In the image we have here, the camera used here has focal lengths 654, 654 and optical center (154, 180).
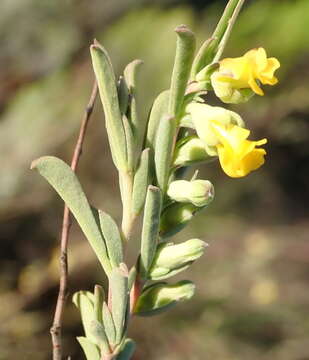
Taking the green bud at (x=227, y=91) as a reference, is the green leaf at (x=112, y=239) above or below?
below

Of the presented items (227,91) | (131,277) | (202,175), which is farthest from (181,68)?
(202,175)

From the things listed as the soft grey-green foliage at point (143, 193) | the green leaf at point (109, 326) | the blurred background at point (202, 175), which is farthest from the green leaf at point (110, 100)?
the blurred background at point (202, 175)

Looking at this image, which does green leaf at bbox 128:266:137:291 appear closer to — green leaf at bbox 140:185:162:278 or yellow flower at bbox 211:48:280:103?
green leaf at bbox 140:185:162:278

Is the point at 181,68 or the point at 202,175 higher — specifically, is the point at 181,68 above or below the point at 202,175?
above

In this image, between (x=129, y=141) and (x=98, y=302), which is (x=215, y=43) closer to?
(x=129, y=141)

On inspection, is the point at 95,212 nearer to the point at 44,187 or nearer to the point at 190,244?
the point at 190,244

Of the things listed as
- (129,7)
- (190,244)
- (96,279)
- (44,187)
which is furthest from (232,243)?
(190,244)

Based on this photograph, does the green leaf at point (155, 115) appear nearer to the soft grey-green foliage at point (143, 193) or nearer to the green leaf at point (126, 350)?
the soft grey-green foliage at point (143, 193)
